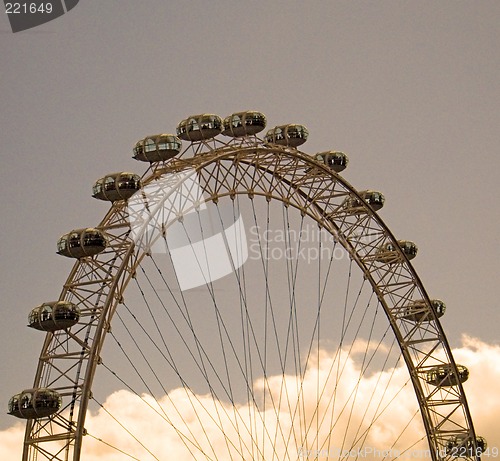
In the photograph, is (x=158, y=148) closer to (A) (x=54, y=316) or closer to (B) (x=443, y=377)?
(A) (x=54, y=316)

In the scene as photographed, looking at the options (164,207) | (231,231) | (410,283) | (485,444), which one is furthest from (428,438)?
(164,207)

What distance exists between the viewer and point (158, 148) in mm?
22219

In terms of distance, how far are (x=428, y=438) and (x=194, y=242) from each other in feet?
27.0

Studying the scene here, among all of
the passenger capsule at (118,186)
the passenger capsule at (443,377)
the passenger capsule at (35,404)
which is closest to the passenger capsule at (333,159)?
the passenger capsule at (443,377)

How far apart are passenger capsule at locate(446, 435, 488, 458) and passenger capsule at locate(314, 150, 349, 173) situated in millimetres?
7435

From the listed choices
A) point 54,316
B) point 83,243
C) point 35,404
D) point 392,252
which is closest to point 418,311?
point 392,252

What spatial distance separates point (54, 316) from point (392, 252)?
11.7 m

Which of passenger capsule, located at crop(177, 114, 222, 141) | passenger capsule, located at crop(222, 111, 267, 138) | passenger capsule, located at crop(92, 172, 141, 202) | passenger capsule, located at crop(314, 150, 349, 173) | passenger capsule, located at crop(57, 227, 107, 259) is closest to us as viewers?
passenger capsule, located at crop(57, 227, 107, 259)

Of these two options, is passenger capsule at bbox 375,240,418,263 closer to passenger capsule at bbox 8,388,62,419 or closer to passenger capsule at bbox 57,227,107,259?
passenger capsule at bbox 57,227,107,259

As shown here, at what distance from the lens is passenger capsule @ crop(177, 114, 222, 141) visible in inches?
915

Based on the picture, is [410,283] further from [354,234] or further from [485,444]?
[485,444]

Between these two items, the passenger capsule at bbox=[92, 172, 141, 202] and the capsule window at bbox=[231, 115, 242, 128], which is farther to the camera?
the capsule window at bbox=[231, 115, 242, 128]

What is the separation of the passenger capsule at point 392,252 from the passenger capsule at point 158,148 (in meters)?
8.91

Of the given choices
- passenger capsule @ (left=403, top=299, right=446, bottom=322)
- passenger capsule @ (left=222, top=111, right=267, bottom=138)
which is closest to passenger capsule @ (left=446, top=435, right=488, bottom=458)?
passenger capsule @ (left=403, top=299, right=446, bottom=322)
